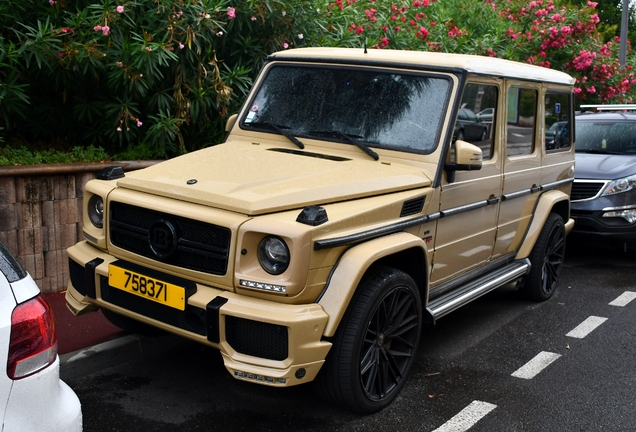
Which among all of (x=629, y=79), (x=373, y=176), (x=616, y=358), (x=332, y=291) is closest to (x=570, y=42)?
(x=629, y=79)

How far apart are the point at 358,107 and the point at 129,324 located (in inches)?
85.1

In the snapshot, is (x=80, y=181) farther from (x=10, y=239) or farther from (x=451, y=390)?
(x=451, y=390)

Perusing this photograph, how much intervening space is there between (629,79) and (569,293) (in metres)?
9.71

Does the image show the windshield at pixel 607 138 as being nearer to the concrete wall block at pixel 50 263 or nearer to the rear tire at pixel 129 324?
the rear tire at pixel 129 324

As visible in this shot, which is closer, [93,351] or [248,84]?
[93,351]

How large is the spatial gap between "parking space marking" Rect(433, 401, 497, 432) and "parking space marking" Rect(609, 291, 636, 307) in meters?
2.97

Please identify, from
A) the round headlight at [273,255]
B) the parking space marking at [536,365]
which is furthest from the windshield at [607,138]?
the round headlight at [273,255]

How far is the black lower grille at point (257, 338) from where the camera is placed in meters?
3.83

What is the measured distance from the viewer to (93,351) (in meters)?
5.00

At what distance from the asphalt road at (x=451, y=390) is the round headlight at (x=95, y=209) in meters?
1.02

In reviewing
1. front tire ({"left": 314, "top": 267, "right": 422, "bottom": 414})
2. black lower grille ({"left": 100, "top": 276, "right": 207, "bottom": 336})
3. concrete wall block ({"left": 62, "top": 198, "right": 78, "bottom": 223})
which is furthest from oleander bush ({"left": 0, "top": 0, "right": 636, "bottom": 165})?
front tire ({"left": 314, "top": 267, "right": 422, "bottom": 414})

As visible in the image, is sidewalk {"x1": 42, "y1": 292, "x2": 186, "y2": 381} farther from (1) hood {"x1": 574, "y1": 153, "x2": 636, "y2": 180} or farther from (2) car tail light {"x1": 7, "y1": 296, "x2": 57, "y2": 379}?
(1) hood {"x1": 574, "y1": 153, "x2": 636, "y2": 180}

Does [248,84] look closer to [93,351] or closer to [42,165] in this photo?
[42,165]

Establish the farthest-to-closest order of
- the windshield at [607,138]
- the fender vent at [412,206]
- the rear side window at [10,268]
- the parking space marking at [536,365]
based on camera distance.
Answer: the windshield at [607,138]
the parking space marking at [536,365]
the fender vent at [412,206]
the rear side window at [10,268]
